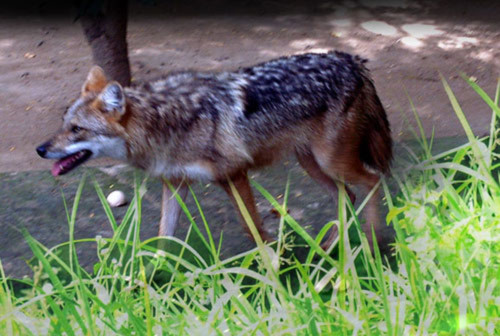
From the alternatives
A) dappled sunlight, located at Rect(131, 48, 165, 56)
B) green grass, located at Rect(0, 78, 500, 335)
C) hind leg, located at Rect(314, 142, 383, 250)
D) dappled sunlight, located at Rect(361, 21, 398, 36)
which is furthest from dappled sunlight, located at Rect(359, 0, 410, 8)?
green grass, located at Rect(0, 78, 500, 335)

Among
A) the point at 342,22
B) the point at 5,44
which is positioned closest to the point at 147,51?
the point at 5,44

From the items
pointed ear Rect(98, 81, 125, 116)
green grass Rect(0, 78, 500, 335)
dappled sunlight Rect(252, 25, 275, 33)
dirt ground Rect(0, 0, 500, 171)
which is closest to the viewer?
green grass Rect(0, 78, 500, 335)

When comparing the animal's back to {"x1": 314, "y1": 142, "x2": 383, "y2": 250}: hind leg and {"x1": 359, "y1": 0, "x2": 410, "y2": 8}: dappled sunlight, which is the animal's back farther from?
{"x1": 359, "y1": 0, "x2": 410, "y2": 8}: dappled sunlight

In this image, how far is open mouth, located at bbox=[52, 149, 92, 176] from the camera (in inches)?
155

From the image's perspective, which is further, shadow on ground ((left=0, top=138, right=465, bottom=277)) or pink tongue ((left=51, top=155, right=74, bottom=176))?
shadow on ground ((left=0, top=138, right=465, bottom=277))

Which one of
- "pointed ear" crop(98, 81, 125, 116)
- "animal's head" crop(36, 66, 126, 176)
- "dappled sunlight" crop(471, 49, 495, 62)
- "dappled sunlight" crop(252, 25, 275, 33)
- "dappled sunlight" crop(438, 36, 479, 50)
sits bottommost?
"dappled sunlight" crop(471, 49, 495, 62)

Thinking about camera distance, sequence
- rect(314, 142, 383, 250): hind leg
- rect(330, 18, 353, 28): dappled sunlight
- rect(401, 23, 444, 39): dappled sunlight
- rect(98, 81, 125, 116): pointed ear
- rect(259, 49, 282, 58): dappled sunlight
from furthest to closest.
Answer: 1. rect(330, 18, 353, 28): dappled sunlight
2. rect(401, 23, 444, 39): dappled sunlight
3. rect(259, 49, 282, 58): dappled sunlight
4. rect(314, 142, 383, 250): hind leg
5. rect(98, 81, 125, 116): pointed ear

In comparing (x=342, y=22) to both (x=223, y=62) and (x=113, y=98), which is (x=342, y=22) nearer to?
(x=223, y=62)

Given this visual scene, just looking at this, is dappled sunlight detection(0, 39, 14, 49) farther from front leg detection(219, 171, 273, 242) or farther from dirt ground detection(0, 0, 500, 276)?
front leg detection(219, 171, 273, 242)

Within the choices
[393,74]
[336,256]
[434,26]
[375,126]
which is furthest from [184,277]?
[434,26]

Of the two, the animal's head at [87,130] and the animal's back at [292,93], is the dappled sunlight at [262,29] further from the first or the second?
the animal's head at [87,130]

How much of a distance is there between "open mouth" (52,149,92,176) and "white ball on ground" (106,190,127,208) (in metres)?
1.03

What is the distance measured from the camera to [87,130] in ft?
12.8

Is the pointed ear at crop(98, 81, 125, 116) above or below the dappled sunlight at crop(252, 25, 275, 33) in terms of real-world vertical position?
above
